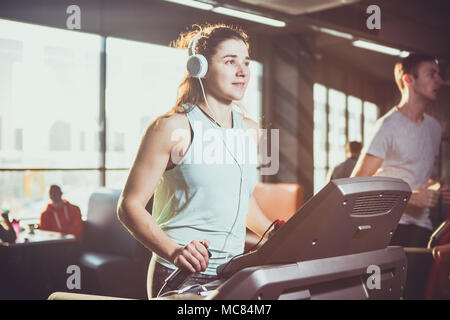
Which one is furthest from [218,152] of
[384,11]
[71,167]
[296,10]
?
[384,11]

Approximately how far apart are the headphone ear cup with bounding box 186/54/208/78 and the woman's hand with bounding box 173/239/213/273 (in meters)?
0.55

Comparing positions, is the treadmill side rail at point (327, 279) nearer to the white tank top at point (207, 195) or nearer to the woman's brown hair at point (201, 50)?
the white tank top at point (207, 195)

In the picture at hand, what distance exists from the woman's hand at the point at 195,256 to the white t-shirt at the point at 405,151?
1540 millimetres

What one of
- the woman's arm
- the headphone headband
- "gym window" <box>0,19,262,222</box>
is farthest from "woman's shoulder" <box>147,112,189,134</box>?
"gym window" <box>0,19,262,222</box>

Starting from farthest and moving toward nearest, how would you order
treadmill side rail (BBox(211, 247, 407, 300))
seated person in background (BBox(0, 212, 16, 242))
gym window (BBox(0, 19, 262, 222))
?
1. gym window (BBox(0, 19, 262, 222))
2. seated person in background (BBox(0, 212, 16, 242))
3. treadmill side rail (BBox(211, 247, 407, 300))

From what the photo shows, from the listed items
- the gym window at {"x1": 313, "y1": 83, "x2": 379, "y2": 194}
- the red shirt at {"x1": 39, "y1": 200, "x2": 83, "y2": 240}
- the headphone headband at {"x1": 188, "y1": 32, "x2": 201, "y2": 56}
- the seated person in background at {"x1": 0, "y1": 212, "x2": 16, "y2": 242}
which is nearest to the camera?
the headphone headband at {"x1": 188, "y1": 32, "x2": 201, "y2": 56}

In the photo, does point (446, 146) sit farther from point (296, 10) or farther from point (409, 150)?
point (409, 150)

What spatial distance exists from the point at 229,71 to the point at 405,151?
4.39ft

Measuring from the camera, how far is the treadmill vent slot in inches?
34.0

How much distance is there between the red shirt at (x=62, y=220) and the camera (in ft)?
15.6

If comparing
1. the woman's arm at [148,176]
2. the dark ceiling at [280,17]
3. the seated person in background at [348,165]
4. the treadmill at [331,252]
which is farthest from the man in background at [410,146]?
the dark ceiling at [280,17]

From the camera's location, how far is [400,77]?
2545 millimetres

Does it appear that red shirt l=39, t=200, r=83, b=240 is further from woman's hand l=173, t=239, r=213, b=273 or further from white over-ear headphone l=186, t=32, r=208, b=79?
woman's hand l=173, t=239, r=213, b=273

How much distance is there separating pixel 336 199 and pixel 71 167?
4.98 meters
